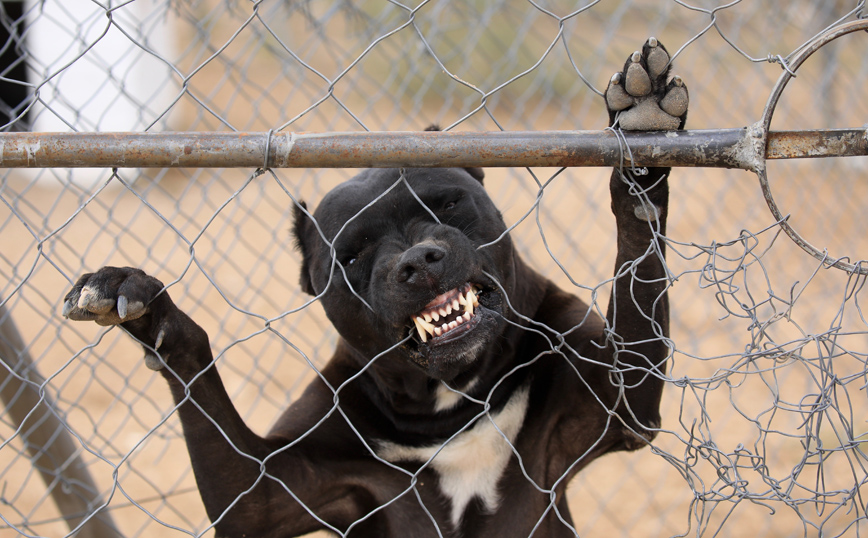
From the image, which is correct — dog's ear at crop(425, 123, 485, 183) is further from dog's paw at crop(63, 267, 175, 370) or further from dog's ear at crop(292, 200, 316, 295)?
dog's paw at crop(63, 267, 175, 370)

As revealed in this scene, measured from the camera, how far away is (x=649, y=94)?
1.50 metres

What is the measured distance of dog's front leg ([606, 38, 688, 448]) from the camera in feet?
4.88

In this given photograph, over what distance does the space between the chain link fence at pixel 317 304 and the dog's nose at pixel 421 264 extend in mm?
357

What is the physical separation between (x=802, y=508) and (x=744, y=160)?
9.03 ft

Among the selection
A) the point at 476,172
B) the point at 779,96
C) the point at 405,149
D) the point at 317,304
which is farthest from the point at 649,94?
the point at 317,304

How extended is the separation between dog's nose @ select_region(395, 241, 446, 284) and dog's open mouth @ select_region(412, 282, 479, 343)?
0.29 ft

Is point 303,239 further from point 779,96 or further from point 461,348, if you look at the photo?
point 779,96

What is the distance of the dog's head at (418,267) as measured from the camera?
76.4 inches

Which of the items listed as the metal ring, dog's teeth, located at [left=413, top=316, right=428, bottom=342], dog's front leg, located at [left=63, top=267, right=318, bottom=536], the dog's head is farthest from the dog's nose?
the metal ring

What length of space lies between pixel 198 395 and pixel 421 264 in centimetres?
74

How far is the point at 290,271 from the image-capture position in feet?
20.3

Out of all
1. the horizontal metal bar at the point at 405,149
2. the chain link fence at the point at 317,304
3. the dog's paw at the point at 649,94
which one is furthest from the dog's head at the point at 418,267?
the dog's paw at the point at 649,94

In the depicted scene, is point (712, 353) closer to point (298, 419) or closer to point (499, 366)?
point (499, 366)

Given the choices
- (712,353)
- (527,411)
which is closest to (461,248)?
(527,411)
